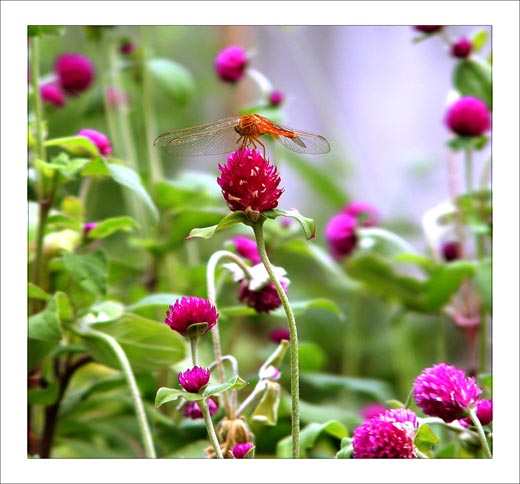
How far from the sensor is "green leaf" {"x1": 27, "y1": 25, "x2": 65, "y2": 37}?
0.72m

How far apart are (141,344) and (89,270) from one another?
82 mm

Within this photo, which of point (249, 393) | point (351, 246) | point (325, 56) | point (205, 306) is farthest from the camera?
point (325, 56)

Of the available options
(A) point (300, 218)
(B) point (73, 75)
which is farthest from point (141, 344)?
(B) point (73, 75)

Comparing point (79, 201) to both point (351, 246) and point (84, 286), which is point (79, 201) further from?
Answer: point (351, 246)

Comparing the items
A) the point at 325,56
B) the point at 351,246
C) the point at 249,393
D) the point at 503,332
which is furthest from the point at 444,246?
the point at 325,56

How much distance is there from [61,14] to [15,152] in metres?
0.13

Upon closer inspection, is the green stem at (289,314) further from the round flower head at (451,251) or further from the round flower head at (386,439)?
the round flower head at (451,251)

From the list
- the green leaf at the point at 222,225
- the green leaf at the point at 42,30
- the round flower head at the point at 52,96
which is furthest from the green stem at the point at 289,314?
the round flower head at the point at 52,96

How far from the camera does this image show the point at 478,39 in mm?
903

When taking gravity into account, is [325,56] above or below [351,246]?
above

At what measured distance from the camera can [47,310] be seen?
2.20 ft

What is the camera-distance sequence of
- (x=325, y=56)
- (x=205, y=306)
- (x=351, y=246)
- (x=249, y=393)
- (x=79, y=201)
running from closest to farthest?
(x=205, y=306)
(x=249, y=393)
(x=79, y=201)
(x=351, y=246)
(x=325, y=56)

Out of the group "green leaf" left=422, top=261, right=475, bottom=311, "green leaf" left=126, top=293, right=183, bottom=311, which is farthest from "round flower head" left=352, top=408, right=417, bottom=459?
"green leaf" left=422, top=261, right=475, bottom=311

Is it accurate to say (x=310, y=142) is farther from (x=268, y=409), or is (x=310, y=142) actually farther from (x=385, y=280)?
(x=385, y=280)
